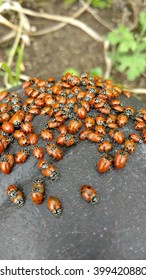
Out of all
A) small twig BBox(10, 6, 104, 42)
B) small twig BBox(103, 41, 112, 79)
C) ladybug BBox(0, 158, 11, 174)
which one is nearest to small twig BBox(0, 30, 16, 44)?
small twig BBox(10, 6, 104, 42)

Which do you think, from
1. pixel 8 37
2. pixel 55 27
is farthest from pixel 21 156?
pixel 55 27

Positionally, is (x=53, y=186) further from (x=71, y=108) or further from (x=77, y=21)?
(x=77, y=21)

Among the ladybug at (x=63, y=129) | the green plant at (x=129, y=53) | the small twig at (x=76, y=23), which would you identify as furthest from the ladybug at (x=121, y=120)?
the small twig at (x=76, y=23)

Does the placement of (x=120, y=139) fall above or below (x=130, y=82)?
above

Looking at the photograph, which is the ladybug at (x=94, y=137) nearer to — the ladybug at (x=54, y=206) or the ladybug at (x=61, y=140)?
the ladybug at (x=61, y=140)

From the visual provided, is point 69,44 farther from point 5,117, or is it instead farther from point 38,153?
point 38,153
